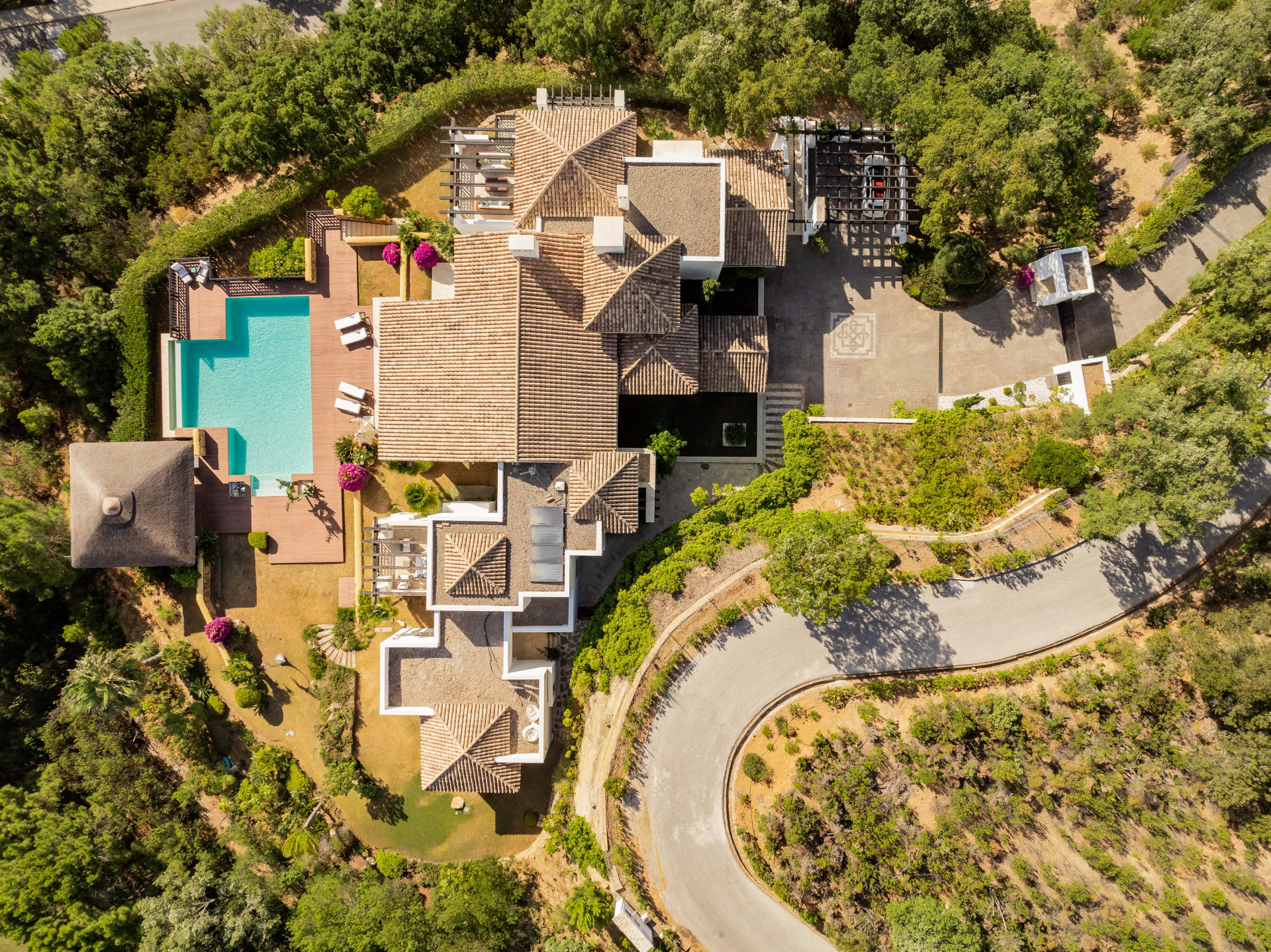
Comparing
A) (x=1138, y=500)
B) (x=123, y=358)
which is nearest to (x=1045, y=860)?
(x=1138, y=500)

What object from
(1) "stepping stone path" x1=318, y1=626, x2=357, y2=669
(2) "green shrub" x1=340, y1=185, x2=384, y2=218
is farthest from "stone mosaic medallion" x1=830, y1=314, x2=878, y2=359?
(1) "stepping stone path" x1=318, y1=626, x2=357, y2=669

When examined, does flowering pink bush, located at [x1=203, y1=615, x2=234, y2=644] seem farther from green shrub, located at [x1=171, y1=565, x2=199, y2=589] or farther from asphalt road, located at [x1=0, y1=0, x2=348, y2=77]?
asphalt road, located at [x1=0, y1=0, x2=348, y2=77]

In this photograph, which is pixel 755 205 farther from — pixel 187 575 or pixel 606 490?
pixel 187 575

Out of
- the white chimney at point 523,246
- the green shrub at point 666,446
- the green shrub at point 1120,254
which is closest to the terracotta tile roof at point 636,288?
the white chimney at point 523,246

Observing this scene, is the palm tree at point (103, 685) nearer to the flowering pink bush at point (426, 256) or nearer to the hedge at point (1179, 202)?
the flowering pink bush at point (426, 256)

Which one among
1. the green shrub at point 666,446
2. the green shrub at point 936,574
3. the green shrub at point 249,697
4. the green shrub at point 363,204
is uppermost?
the green shrub at point 363,204

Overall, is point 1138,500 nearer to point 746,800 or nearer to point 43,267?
point 746,800
